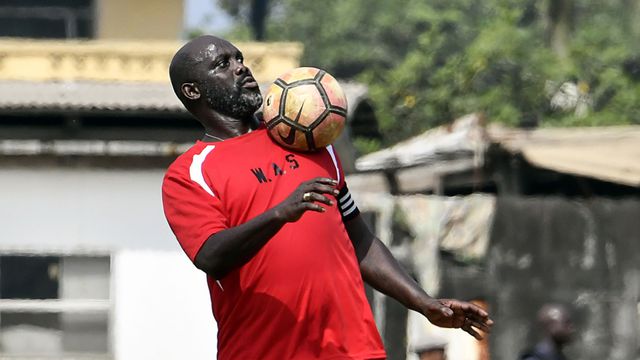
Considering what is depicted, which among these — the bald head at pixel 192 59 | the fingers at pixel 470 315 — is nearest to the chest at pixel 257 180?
the bald head at pixel 192 59

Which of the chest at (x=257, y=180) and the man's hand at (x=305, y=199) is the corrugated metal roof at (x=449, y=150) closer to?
the chest at (x=257, y=180)

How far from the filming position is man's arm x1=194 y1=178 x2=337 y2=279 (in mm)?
4668

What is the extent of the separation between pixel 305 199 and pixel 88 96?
917cm

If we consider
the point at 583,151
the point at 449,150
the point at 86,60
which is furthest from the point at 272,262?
the point at 86,60

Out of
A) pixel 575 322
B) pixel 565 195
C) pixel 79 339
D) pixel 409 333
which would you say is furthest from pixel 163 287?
pixel 565 195

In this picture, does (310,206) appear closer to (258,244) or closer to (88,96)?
(258,244)

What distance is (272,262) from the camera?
5.03 meters

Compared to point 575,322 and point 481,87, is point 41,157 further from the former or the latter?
point 481,87

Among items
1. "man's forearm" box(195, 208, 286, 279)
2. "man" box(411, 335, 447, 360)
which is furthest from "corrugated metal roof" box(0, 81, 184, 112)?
"man's forearm" box(195, 208, 286, 279)

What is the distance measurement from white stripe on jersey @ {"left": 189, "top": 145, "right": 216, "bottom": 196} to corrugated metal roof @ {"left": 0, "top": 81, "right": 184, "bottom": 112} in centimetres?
791

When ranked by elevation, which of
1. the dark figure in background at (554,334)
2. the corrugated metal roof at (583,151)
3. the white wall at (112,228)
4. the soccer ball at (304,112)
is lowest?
the soccer ball at (304,112)

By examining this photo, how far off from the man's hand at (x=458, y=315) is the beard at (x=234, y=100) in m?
0.78

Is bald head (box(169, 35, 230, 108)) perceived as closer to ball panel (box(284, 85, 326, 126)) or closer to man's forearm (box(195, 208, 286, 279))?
ball panel (box(284, 85, 326, 126))

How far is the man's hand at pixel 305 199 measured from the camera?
15.3ft
